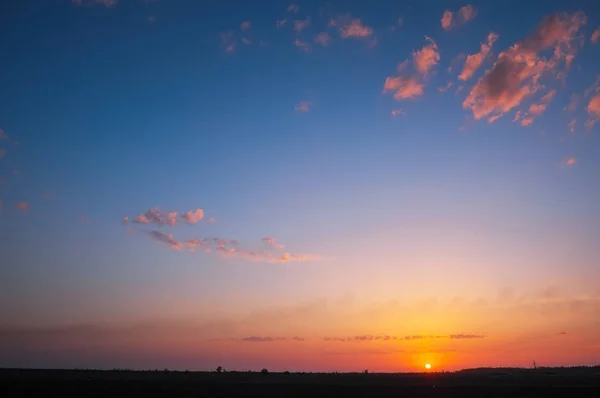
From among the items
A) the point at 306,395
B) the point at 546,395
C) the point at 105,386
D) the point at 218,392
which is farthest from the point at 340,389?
the point at 105,386

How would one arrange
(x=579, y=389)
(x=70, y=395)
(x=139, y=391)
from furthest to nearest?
(x=579, y=389)
(x=139, y=391)
(x=70, y=395)

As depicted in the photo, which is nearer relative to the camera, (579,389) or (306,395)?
(306,395)

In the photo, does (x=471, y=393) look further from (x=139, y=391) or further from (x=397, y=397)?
(x=139, y=391)

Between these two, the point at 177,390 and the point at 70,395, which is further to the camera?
the point at 177,390

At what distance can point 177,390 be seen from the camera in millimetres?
52594

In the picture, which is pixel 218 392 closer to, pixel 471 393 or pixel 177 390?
pixel 177 390

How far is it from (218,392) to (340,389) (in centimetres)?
1429

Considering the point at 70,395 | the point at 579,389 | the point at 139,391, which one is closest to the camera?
the point at 70,395

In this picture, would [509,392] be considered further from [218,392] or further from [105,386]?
[105,386]

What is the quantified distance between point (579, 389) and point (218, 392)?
4053cm

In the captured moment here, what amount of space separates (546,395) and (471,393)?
7585 millimetres

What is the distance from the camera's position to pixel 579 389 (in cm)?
5516

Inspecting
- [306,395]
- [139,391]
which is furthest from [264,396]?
[139,391]

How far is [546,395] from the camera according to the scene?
5138cm
